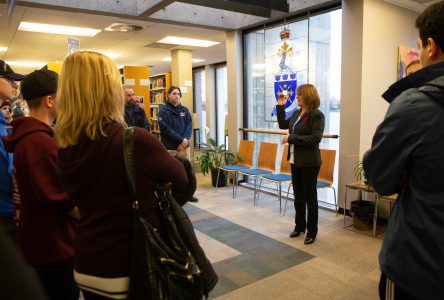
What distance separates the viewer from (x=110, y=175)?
102cm

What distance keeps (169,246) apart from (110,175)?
29 cm

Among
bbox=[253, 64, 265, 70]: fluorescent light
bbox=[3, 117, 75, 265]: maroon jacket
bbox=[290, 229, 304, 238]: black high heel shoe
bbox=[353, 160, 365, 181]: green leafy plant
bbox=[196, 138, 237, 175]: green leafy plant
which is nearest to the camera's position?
bbox=[3, 117, 75, 265]: maroon jacket

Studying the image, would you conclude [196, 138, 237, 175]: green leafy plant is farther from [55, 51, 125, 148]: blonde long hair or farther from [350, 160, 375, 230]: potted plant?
[55, 51, 125, 148]: blonde long hair

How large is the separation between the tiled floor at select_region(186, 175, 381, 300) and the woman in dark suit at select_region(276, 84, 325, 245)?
1.07 ft

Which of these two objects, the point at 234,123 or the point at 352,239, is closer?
the point at 352,239

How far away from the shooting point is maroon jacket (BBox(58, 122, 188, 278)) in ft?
3.34

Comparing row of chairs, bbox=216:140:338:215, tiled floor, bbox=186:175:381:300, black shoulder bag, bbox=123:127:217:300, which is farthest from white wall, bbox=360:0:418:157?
black shoulder bag, bbox=123:127:217:300

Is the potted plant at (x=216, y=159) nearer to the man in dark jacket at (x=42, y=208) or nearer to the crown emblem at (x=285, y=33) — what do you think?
the crown emblem at (x=285, y=33)

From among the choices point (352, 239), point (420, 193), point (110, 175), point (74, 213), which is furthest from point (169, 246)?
point (352, 239)

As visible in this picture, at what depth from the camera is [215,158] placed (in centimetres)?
577

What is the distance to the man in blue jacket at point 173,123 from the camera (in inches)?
190

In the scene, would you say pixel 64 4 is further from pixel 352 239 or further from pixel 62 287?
pixel 352 239

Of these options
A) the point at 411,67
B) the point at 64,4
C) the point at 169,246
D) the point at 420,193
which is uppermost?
the point at 64,4

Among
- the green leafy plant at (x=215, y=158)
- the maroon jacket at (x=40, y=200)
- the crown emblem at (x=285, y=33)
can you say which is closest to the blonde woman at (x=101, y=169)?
the maroon jacket at (x=40, y=200)
